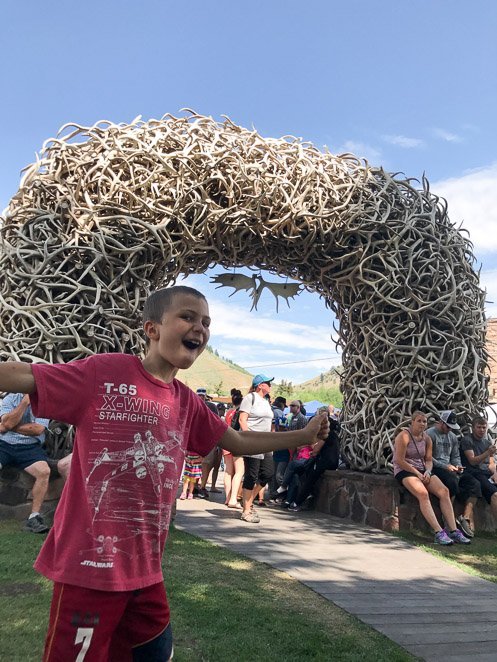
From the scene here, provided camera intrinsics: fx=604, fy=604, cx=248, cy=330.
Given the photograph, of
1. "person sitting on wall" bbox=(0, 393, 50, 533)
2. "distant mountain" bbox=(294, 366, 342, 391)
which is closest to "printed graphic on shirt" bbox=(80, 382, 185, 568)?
"person sitting on wall" bbox=(0, 393, 50, 533)

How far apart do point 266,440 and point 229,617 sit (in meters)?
1.72

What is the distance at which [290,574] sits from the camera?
505 cm

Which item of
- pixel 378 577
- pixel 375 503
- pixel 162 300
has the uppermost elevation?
pixel 162 300

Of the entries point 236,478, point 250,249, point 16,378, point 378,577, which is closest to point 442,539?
point 378,577

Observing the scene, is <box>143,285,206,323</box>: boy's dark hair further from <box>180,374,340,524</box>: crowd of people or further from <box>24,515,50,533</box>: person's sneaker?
<box>180,374,340,524</box>: crowd of people

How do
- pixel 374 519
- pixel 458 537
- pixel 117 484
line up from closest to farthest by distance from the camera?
pixel 117 484 < pixel 458 537 < pixel 374 519

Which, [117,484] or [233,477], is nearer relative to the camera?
[117,484]

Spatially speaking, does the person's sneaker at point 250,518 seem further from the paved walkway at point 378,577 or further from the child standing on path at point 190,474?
the child standing on path at point 190,474

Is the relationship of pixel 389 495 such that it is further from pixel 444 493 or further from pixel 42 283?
pixel 42 283

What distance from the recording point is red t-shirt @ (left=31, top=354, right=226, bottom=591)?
202 centimetres

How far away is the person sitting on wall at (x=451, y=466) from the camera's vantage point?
296 inches

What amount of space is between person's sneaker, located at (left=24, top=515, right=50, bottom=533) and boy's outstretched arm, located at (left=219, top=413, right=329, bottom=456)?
3.64 metres

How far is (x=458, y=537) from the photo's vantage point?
699 cm

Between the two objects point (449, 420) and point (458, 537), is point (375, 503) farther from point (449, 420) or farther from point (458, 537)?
point (449, 420)
